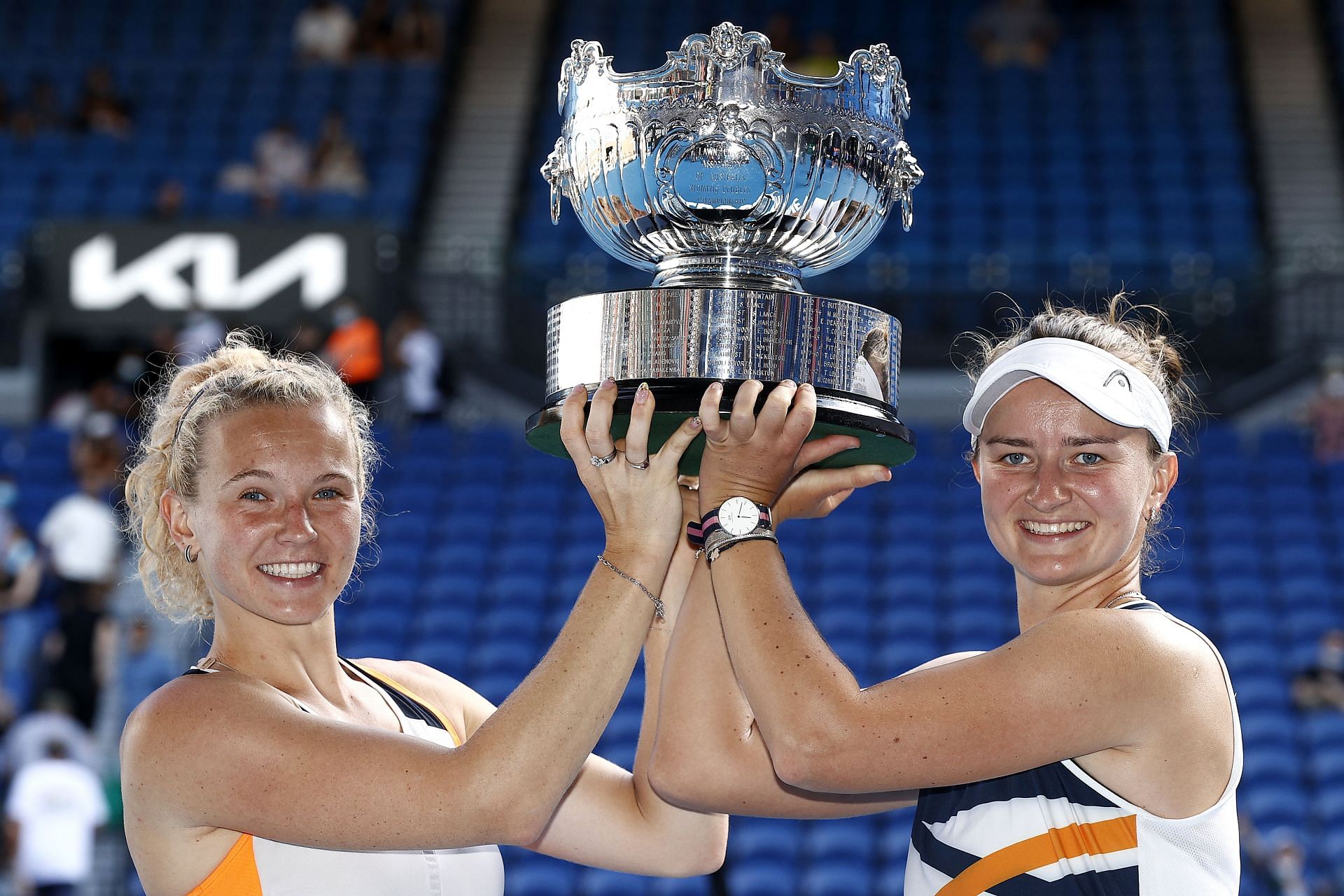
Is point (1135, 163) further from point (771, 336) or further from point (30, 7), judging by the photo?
point (771, 336)

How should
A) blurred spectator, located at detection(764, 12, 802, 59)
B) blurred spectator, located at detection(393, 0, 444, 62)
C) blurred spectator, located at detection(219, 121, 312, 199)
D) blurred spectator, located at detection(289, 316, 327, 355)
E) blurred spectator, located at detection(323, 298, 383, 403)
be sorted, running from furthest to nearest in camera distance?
blurred spectator, located at detection(393, 0, 444, 62)
blurred spectator, located at detection(764, 12, 802, 59)
blurred spectator, located at detection(219, 121, 312, 199)
blurred spectator, located at detection(289, 316, 327, 355)
blurred spectator, located at detection(323, 298, 383, 403)

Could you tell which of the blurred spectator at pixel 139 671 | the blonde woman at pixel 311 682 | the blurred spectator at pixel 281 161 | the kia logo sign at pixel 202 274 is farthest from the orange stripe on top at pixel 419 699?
the blurred spectator at pixel 281 161

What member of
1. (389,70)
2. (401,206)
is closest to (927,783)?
(401,206)

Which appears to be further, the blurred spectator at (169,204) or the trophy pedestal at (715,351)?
the blurred spectator at (169,204)

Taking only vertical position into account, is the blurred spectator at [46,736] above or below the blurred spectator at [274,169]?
below

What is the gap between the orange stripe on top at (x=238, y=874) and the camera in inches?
77.0

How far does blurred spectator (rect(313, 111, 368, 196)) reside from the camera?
11.6 meters

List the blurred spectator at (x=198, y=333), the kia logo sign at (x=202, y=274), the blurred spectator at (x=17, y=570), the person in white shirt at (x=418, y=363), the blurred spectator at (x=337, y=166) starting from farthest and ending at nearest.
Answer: the blurred spectator at (x=337, y=166) → the kia logo sign at (x=202, y=274) → the person in white shirt at (x=418, y=363) → the blurred spectator at (x=198, y=333) → the blurred spectator at (x=17, y=570)

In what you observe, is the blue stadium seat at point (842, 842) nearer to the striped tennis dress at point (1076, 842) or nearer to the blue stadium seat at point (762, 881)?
the blue stadium seat at point (762, 881)

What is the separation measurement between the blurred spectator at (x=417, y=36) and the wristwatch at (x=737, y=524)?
1168 centimetres

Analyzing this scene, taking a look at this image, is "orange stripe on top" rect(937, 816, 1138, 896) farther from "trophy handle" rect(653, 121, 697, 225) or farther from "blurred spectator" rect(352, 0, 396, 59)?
"blurred spectator" rect(352, 0, 396, 59)

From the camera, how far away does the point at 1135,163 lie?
11781 mm

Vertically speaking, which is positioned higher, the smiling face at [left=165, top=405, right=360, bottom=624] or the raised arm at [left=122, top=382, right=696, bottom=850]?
the smiling face at [left=165, top=405, right=360, bottom=624]

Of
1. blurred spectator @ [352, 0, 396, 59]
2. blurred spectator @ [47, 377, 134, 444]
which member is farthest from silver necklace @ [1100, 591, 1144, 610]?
blurred spectator @ [352, 0, 396, 59]
